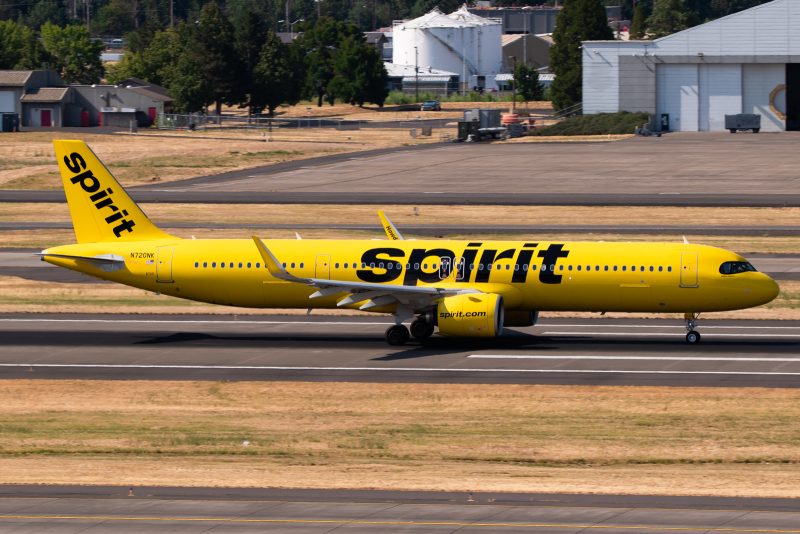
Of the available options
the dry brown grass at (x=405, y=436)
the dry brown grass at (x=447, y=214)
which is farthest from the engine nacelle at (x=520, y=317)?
the dry brown grass at (x=447, y=214)

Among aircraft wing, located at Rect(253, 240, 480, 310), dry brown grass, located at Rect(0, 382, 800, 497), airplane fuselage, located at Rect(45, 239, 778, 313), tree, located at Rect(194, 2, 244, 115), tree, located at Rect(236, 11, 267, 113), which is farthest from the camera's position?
tree, located at Rect(236, 11, 267, 113)

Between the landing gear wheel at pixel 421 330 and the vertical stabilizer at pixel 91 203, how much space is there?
12796 mm

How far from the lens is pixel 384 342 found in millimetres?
42125

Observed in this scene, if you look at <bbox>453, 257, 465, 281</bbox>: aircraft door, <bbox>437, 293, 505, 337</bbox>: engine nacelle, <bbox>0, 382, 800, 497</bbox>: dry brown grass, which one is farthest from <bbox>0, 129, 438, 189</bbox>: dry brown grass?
<bbox>0, 382, 800, 497</bbox>: dry brown grass

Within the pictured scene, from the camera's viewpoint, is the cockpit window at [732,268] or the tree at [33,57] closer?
the cockpit window at [732,268]

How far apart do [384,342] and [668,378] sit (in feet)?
41.8

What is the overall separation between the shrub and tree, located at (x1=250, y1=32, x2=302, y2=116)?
184 feet

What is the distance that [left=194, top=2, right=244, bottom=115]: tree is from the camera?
166 metres

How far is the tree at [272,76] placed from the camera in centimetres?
17312

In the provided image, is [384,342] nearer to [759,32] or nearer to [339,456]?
[339,456]

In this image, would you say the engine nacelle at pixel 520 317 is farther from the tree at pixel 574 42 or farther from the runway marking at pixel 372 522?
the tree at pixel 574 42

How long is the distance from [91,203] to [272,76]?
13449 centimetres

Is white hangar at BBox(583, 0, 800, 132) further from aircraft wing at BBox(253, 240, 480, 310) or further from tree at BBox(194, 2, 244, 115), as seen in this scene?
aircraft wing at BBox(253, 240, 480, 310)

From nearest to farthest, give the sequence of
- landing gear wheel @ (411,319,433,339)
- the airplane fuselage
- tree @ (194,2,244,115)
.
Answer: the airplane fuselage → landing gear wheel @ (411,319,433,339) → tree @ (194,2,244,115)
